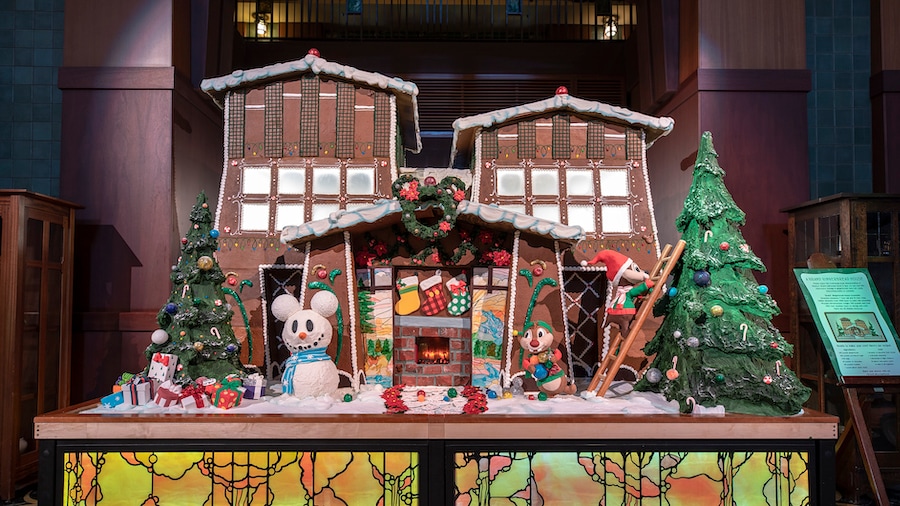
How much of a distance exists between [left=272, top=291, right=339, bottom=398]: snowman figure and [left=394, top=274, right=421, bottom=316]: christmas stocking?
85 cm

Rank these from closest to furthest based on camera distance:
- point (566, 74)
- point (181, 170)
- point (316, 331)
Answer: point (316, 331), point (181, 170), point (566, 74)

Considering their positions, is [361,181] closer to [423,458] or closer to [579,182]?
[579,182]

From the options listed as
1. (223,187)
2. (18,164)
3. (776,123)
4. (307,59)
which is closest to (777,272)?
(776,123)

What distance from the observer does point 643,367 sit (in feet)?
20.6

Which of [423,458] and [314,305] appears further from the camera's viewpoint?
[314,305]

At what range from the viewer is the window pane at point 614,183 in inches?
264

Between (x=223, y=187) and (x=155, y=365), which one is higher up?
(x=223, y=187)

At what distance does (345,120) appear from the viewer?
666 centimetres

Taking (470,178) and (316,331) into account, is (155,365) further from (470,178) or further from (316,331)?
(470,178)

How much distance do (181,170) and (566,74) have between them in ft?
16.9

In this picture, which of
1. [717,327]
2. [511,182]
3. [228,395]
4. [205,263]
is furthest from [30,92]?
[717,327]

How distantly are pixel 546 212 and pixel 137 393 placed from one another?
159 inches

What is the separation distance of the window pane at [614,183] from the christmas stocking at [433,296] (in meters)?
2.00

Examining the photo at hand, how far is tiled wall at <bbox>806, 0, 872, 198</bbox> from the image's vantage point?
7.50 meters
